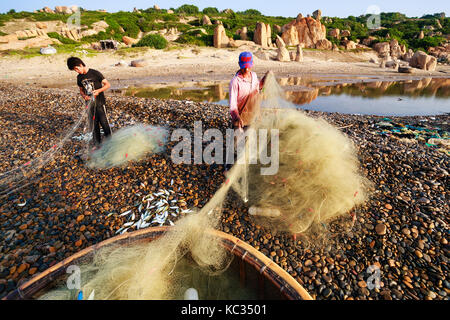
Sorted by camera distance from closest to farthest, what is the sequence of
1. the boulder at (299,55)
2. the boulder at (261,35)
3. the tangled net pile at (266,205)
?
the tangled net pile at (266,205), the boulder at (299,55), the boulder at (261,35)

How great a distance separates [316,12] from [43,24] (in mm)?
61845

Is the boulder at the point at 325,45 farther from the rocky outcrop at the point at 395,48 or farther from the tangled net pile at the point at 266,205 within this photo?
the tangled net pile at the point at 266,205

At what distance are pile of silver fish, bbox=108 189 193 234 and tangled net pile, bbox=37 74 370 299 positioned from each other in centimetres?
54

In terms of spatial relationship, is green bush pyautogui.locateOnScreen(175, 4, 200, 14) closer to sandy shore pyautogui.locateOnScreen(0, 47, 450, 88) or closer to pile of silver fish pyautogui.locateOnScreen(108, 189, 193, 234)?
sandy shore pyautogui.locateOnScreen(0, 47, 450, 88)

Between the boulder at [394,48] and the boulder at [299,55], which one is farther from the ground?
the boulder at [394,48]

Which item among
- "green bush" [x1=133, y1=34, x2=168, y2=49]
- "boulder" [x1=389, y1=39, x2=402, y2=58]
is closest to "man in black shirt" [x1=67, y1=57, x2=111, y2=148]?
"green bush" [x1=133, y1=34, x2=168, y2=49]

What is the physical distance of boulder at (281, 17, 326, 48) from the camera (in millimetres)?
44275

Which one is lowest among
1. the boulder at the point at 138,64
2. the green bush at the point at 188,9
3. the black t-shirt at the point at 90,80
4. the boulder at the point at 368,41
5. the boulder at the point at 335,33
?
the black t-shirt at the point at 90,80

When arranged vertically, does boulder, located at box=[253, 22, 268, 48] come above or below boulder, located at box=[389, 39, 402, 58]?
above

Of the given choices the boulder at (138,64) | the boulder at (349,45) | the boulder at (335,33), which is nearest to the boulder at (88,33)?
the boulder at (138,64)

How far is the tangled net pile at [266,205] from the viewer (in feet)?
8.04

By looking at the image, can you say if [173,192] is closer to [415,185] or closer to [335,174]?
[335,174]

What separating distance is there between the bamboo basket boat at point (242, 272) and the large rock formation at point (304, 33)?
163 feet
